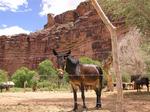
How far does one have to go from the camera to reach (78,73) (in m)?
15.5

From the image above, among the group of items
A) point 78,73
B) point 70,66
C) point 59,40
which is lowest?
point 78,73

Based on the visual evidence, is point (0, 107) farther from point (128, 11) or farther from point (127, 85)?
point (127, 85)

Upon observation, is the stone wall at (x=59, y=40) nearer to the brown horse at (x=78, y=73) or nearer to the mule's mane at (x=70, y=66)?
the brown horse at (x=78, y=73)

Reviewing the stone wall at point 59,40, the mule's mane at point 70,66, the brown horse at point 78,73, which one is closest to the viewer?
the brown horse at point 78,73

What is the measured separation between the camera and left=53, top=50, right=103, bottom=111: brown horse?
49.5 ft

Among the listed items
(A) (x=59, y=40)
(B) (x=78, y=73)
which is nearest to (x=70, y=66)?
(B) (x=78, y=73)

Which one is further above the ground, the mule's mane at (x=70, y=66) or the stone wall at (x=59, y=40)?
the stone wall at (x=59, y=40)

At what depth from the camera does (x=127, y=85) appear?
43.7 m

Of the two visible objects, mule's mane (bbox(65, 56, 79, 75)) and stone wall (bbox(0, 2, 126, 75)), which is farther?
stone wall (bbox(0, 2, 126, 75))

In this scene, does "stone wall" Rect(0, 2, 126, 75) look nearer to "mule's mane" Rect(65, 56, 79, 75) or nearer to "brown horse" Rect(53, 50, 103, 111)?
"brown horse" Rect(53, 50, 103, 111)

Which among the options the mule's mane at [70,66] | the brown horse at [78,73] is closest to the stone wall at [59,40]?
the brown horse at [78,73]

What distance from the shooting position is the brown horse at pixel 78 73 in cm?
1509

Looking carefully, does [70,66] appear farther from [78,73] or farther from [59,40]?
[59,40]

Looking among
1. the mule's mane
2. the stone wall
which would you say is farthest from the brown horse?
the stone wall
